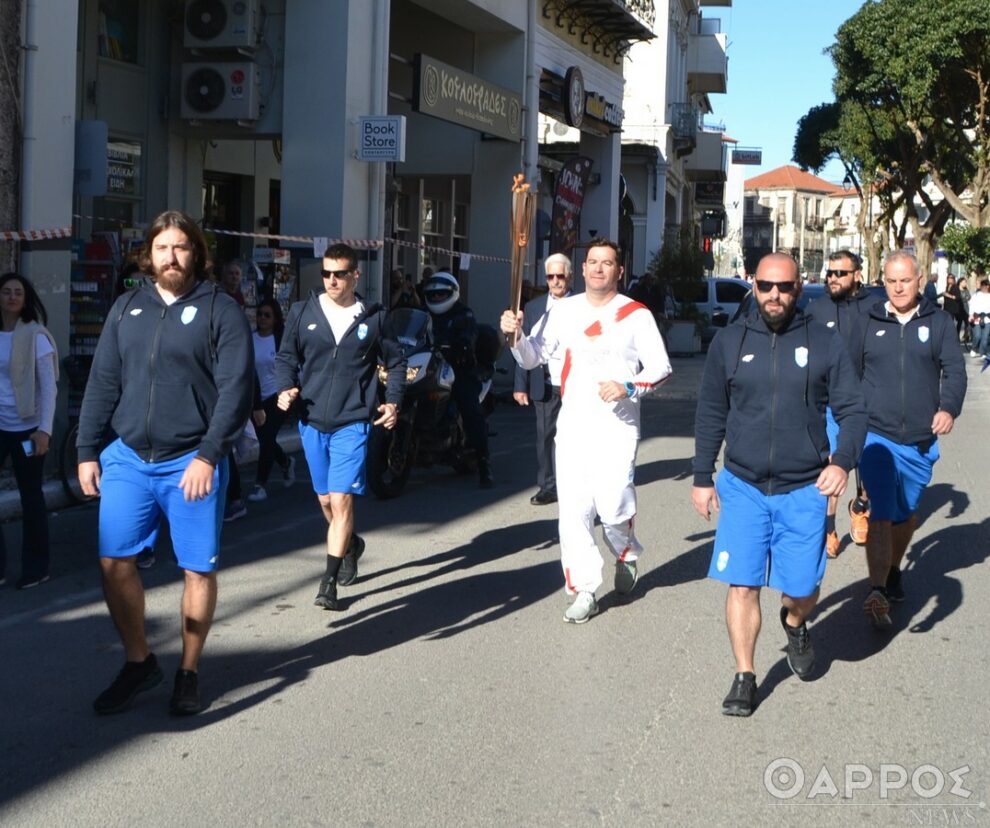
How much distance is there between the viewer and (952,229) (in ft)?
128

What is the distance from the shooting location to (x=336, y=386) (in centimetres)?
736

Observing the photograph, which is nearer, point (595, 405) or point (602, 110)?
point (595, 405)

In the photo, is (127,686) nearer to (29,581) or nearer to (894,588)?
(29,581)

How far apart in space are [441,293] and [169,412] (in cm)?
673

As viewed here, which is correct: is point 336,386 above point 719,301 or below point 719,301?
below

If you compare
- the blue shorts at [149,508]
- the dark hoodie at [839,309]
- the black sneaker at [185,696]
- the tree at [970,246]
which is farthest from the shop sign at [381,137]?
the tree at [970,246]

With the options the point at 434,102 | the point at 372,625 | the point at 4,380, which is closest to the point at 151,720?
the point at 372,625

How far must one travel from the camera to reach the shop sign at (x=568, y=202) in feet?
79.1

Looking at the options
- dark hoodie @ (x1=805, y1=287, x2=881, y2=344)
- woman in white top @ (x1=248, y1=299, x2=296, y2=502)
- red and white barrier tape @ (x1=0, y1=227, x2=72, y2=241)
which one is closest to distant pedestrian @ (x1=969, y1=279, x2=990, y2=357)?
dark hoodie @ (x1=805, y1=287, x2=881, y2=344)

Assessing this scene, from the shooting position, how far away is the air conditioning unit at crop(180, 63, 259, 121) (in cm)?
1688

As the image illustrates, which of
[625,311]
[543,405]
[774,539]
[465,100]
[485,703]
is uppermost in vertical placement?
[465,100]

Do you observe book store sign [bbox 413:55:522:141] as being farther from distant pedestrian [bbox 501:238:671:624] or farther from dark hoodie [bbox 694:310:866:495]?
dark hoodie [bbox 694:310:866:495]

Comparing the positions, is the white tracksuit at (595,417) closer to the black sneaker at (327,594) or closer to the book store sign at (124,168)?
the black sneaker at (327,594)

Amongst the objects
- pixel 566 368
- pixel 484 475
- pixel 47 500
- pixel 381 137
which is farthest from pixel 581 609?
pixel 381 137
